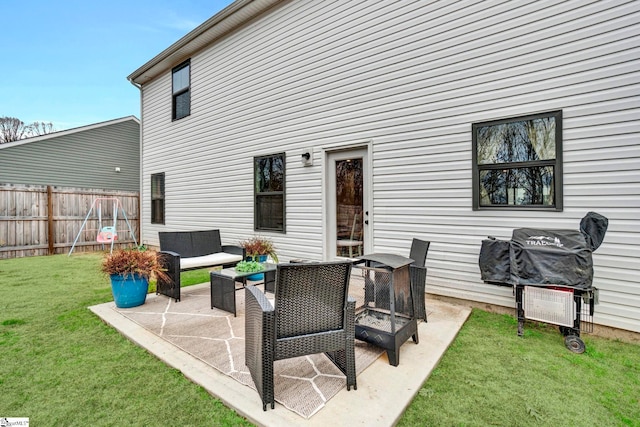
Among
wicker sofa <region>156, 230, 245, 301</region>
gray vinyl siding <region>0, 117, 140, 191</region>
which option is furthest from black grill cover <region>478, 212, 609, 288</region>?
gray vinyl siding <region>0, 117, 140, 191</region>

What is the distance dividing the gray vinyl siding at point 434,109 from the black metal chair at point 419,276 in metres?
0.79

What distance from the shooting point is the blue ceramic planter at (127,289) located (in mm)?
3766

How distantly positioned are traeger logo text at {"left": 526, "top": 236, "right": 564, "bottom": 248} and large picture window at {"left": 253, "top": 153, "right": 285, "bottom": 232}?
421 centimetres

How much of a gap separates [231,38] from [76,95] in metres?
18.0

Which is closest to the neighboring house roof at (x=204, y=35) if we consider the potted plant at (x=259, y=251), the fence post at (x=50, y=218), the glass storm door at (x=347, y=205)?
the glass storm door at (x=347, y=205)

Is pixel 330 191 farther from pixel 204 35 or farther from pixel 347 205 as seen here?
pixel 204 35

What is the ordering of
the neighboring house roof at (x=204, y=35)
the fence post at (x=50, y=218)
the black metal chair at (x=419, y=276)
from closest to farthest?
the black metal chair at (x=419, y=276)
the neighboring house roof at (x=204, y=35)
the fence post at (x=50, y=218)

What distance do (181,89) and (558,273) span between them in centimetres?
926

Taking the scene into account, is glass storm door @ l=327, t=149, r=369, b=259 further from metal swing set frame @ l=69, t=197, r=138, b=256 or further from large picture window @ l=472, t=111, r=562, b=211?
metal swing set frame @ l=69, t=197, r=138, b=256

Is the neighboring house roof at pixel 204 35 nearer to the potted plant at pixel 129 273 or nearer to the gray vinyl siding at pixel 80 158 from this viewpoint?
the gray vinyl siding at pixel 80 158

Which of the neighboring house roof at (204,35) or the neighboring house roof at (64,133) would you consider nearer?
the neighboring house roof at (204,35)

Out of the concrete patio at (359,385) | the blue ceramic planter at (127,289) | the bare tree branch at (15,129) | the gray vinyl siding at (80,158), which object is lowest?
the concrete patio at (359,385)

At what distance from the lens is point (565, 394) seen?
2.19 meters

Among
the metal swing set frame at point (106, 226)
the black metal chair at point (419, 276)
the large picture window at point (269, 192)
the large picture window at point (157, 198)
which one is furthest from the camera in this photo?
the metal swing set frame at point (106, 226)
